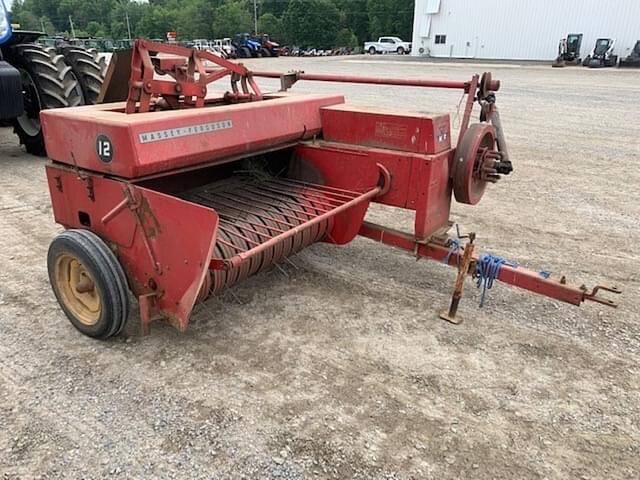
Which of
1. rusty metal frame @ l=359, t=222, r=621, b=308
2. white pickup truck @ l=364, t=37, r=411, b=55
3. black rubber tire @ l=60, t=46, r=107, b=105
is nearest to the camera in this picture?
rusty metal frame @ l=359, t=222, r=621, b=308

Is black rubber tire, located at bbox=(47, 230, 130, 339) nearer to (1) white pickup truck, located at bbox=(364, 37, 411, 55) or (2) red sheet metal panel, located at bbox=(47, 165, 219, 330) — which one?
(2) red sheet metal panel, located at bbox=(47, 165, 219, 330)

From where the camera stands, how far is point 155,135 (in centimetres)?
261

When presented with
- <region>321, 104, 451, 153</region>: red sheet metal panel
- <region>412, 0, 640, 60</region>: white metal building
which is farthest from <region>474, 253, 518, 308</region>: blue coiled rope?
<region>412, 0, 640, 60</region>: white metal building

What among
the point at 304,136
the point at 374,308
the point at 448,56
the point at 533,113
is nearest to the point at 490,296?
the point at 374,308

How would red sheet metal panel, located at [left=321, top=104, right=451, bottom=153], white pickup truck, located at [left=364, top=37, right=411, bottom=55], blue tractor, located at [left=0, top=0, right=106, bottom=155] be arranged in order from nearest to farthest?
red sheet metal panel, located at [left=321, top=104, right=451, bottom=153] → blue tractor, located at [left=0, top=0, right=106, bottom=155] → white pickup truck, located at [left=364, top=37, right=411, bottom=55]

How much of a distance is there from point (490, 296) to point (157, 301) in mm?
2018

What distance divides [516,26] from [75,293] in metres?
34.2

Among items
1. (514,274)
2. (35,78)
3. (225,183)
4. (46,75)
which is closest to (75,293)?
(225,183)

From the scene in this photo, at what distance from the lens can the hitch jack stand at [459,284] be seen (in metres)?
2.98

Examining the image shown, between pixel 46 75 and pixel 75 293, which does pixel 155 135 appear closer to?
pixel 75 293

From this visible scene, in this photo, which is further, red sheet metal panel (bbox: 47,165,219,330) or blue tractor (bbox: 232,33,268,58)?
blue tractor (bbox: 232,33,268,58)

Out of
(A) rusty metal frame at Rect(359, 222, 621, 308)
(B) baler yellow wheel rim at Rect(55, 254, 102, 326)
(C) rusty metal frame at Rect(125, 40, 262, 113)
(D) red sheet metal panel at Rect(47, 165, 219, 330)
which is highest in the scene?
(C) rusty metal frame at Rect(125, 40, 262, 113)

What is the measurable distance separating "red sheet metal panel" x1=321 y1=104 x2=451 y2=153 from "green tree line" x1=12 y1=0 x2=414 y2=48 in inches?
2068

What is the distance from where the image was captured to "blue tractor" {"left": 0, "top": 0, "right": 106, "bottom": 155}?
229 inches
